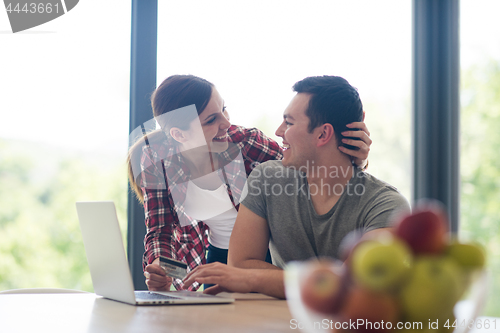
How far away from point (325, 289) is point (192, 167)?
1.49m

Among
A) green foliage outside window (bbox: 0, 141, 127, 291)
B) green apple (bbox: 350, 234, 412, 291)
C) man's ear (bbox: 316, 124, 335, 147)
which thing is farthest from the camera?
green foliage outside window (bbox: 0, 141, 127, 291)

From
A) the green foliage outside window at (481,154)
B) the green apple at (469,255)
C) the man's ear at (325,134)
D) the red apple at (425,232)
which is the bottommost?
the green foliage outside window at (481,154)

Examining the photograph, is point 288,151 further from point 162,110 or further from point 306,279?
point 306,279

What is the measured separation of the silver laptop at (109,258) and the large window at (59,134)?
3.82ft

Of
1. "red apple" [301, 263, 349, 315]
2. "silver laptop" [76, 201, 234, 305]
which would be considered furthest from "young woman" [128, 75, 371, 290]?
"red apple" [301, 263, 349, 315]

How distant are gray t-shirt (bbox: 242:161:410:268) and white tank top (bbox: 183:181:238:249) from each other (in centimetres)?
32

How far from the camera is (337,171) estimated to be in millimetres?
1452

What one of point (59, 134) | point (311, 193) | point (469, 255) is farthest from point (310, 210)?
point (59, 134)

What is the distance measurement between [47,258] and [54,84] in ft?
2.75

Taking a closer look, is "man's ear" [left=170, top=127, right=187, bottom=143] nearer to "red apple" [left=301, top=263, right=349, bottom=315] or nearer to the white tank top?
the white tank top

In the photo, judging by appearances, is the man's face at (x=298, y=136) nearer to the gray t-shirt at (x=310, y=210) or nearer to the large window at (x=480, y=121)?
the gray t-shirt at (x=310, y=210)

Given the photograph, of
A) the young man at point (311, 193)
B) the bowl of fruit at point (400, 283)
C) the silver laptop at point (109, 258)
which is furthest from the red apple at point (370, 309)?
the young man at point (311, 193)

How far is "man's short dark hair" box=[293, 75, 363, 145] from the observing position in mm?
1480

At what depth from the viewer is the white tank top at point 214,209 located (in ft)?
5.81
